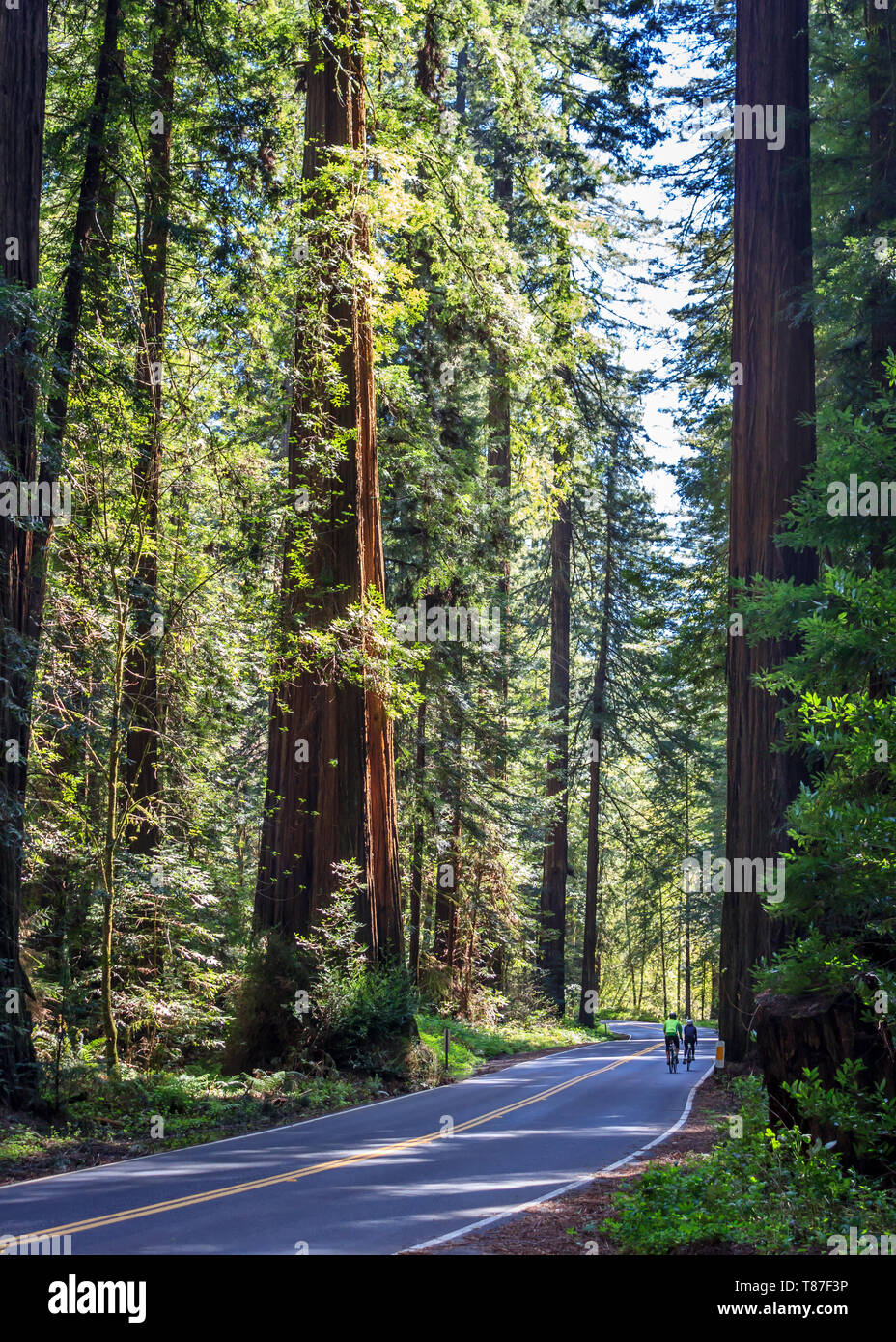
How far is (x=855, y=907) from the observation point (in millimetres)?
8375

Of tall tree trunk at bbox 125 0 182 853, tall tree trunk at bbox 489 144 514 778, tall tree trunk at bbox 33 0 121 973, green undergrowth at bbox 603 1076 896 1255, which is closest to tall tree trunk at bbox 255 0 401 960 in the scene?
tall tree trunk at bbox 125 0 182 853

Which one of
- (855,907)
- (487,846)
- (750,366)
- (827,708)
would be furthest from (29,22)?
(487,846)

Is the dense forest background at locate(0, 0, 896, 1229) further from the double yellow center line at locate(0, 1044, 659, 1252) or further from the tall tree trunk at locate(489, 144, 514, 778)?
the double yellow center line at locate(0, 1044, 659, 1252)

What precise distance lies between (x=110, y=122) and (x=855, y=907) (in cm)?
1455

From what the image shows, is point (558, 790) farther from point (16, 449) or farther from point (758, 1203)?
point (758, 1203)

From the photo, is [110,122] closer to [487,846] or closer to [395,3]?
[395,3]

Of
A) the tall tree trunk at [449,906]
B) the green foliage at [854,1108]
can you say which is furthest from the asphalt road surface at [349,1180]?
the tall tree trunk at [449,906]

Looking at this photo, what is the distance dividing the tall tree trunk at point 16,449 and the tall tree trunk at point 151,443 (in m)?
1.76

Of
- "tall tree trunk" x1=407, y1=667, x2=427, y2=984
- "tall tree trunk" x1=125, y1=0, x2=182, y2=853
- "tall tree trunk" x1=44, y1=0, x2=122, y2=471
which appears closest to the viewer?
"tall tree trunk" x1=125, y1=0, x2=182, y2=853

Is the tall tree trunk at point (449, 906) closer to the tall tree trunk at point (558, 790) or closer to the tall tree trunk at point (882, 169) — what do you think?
the tall tree trunk at point (558, 790)

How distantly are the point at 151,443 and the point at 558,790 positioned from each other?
23795 millimetres

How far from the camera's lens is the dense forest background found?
10.2 m

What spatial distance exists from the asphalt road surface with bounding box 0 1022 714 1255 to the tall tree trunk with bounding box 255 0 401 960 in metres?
3.71

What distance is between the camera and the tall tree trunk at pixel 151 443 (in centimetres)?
1466
